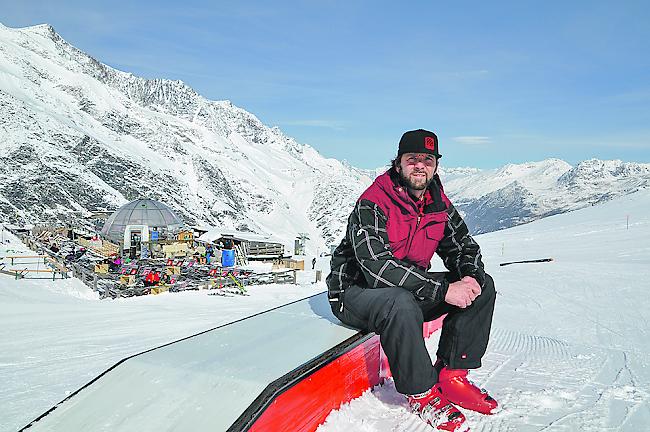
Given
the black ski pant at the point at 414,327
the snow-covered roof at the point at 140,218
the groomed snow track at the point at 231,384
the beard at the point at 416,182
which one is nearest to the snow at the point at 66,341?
the groomed snow track at the point at 231,384

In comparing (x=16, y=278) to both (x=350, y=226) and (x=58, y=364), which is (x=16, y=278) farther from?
(x=350, y=226)

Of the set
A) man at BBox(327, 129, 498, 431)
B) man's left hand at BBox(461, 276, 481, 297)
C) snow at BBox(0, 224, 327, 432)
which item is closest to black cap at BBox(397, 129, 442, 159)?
man at BBox(327, 129, 498, 431)

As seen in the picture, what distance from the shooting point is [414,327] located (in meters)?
2.12

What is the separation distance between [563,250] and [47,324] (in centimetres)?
1405

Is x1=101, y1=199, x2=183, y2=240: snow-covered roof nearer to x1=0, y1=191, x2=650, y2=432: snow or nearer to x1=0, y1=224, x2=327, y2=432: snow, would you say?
x1=0, y1=191, x2=650, y2=432: snow

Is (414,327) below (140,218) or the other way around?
below

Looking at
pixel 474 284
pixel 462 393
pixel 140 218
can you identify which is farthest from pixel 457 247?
pixel 140 218

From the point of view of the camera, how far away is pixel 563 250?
48.5 ft

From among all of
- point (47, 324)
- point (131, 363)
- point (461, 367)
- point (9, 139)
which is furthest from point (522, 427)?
point (9, 139)

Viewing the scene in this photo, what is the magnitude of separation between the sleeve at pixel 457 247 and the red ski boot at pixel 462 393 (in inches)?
21.5

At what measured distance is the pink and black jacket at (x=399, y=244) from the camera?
2.34m

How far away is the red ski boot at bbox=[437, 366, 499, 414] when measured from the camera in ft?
7.95

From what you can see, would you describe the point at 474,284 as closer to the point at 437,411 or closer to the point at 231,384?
the point at 437,411

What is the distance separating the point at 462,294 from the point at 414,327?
0.38 metres
